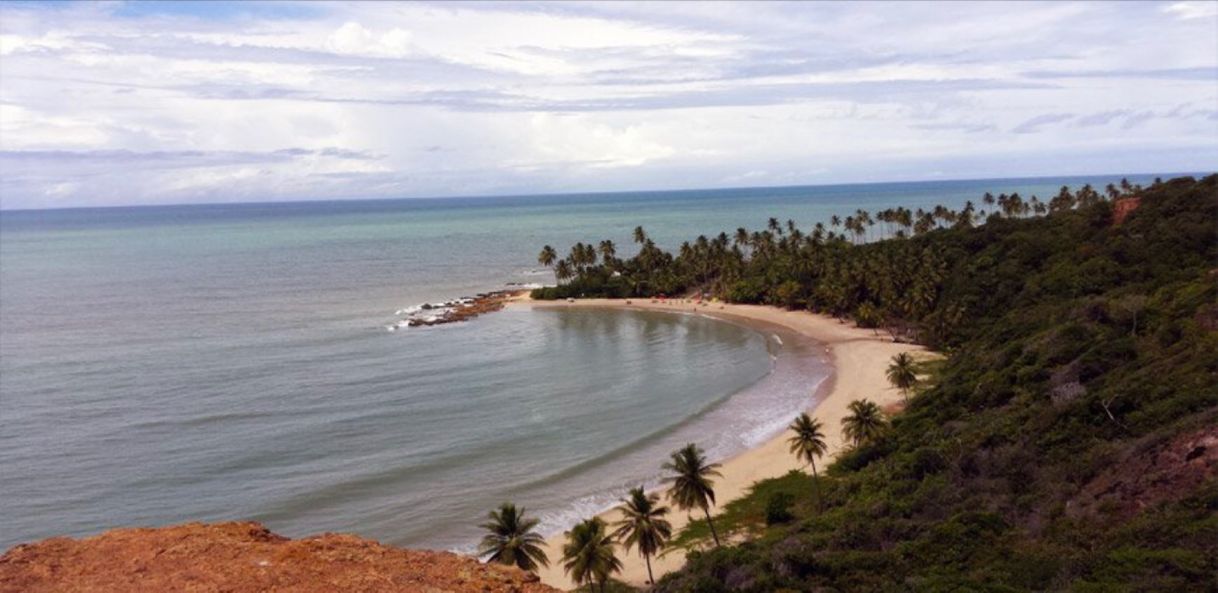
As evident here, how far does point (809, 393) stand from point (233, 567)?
5888cm

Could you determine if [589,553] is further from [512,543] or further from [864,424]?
[864,424]

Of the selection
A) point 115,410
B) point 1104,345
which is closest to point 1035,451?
point 1104,345

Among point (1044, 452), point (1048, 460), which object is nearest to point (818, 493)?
point (1044, 452)

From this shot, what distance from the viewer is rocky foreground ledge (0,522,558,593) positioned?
13705mm

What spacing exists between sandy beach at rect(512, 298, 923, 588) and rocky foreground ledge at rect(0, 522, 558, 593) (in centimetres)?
2203

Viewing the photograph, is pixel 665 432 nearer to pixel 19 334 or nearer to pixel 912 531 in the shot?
pixel 912 531

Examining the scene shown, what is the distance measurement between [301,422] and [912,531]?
45152mm

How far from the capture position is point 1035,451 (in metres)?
34.5

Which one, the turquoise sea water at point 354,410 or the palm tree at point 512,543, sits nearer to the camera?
the palm tree at point 512,543

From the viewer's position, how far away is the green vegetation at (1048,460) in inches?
965

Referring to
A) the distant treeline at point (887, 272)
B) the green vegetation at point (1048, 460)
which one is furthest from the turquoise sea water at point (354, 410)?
the green vegetation at point (1048, 460)

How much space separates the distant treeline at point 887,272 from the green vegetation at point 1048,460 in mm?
3631

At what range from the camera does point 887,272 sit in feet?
307

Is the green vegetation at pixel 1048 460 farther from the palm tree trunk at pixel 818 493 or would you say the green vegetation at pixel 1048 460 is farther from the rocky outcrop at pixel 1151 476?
the palm tree trunk at pixel 818 493
